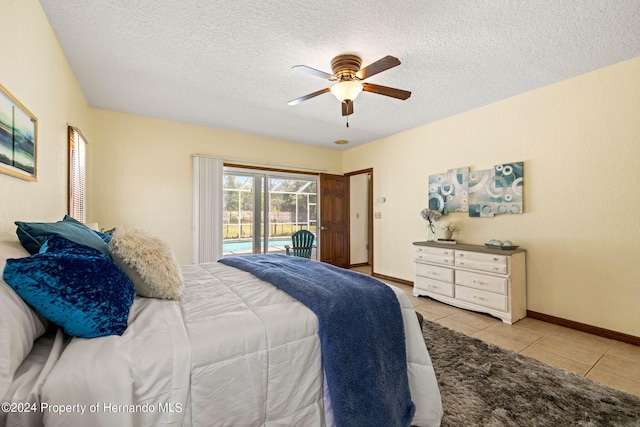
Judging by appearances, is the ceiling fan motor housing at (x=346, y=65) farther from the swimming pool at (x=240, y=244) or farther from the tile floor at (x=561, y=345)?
the swimming pool at (x=240, y=244)

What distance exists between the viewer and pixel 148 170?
4.02 m

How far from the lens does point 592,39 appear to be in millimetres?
2217

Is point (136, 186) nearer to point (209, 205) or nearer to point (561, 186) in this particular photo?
point (209, 205)

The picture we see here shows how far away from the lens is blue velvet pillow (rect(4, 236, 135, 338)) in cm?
92

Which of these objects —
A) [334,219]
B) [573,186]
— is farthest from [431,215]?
[334,219]

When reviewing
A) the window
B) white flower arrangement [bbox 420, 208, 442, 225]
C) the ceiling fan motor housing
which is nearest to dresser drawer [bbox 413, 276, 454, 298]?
white flower arrangement [bbox 420, 208, 442, 225]

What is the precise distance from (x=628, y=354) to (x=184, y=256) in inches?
204

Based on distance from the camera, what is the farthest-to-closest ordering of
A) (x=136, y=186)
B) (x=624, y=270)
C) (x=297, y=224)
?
(x=297, y=224) < (x=136, y=186) < (x=624, y=270)

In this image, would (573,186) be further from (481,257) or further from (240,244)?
(240,244)

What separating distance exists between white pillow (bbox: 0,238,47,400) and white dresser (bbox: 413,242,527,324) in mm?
3657

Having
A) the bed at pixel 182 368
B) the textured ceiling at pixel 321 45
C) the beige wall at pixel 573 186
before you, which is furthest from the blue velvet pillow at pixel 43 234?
the beige wall at pixel 573 186

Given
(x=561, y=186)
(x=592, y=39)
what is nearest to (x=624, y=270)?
(x=561, y=186)

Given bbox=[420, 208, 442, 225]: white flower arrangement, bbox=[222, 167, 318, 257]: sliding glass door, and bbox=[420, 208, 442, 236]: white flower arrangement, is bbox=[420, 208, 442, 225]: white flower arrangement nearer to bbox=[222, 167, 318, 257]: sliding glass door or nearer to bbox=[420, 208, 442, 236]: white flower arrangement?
bbox=[420, 208, 442, 236]: white flower arrangement

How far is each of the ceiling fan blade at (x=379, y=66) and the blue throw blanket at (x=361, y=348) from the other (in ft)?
5.32
